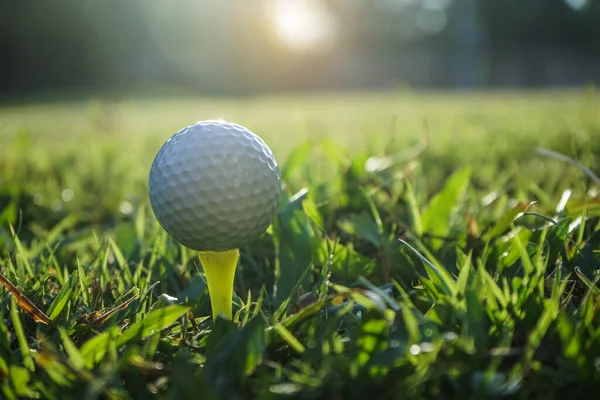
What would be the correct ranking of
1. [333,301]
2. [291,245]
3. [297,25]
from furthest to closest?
[297,25] → [291,245] → [333,301]

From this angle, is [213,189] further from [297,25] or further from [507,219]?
[297,25]

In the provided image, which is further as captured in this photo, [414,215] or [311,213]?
[414,215]

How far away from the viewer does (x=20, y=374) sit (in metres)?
0.89

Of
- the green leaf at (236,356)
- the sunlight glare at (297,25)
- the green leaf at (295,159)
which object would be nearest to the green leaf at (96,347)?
the green leaf at (236,356)

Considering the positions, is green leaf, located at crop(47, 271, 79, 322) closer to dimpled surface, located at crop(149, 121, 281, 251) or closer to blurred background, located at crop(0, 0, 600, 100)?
dimpled surface, located at crop(149, 121, 281, 251)

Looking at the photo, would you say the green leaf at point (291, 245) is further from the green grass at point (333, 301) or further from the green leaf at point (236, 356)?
the green leaf at point (236, 356)

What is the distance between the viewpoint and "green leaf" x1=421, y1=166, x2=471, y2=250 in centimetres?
161

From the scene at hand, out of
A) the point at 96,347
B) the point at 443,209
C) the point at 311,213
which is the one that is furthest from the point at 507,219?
Result: the point at 96,347

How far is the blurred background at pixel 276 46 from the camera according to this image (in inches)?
1035

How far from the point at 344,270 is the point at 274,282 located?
20 cm

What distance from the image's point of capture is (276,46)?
114 ft

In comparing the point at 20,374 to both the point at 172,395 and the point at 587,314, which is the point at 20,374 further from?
the point at 587,314

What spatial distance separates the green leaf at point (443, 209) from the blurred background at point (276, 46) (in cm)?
2406

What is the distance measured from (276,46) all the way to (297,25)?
3759 millimetres
